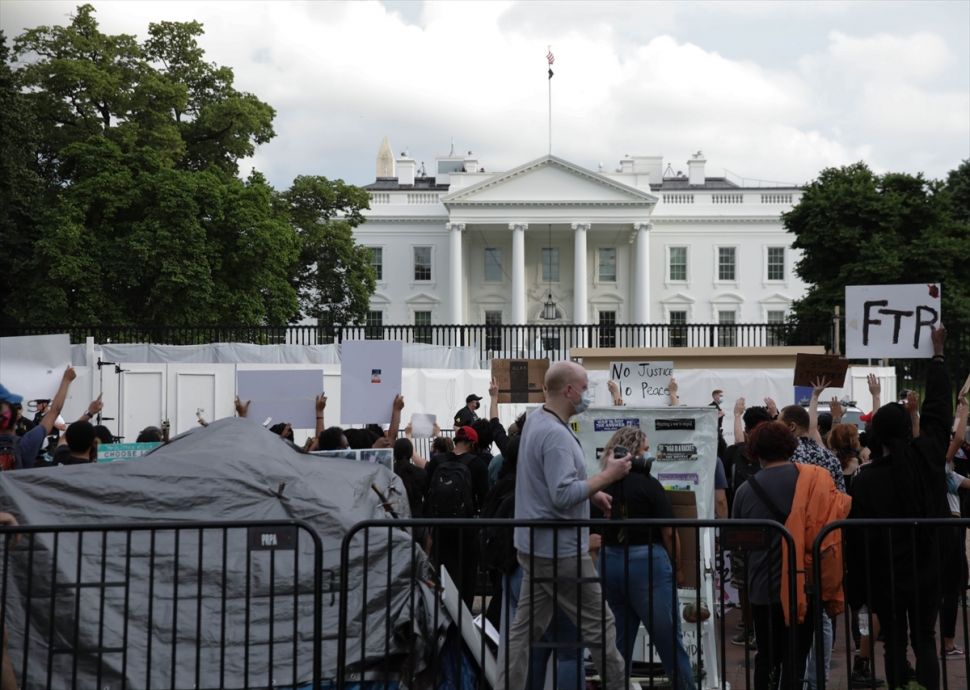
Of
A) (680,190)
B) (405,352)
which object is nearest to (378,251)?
(680,190)

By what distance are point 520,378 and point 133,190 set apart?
69.6ft

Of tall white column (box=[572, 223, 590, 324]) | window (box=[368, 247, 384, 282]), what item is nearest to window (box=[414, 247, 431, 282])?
window (box=[368, 247, 384, 282])

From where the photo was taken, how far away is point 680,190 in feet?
241

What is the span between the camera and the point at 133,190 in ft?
108

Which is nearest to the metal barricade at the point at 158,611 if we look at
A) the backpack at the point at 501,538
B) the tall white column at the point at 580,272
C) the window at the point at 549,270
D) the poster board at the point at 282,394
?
the backpack at the point at 501,538

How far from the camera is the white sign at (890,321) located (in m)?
9.25

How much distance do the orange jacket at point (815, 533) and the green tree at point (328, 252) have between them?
37123 mm

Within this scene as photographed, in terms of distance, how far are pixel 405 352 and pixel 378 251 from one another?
157ft

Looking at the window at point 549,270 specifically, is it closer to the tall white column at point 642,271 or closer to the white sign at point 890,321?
the tall white column at point 642,271

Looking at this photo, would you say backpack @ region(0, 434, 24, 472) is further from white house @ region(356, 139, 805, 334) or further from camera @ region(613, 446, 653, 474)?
white house @ region(356, 139, 805, 334)

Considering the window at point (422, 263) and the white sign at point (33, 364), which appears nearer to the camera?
the white sign at point (33, 364)

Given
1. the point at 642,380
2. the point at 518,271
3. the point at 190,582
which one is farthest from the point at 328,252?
the point at 190,582

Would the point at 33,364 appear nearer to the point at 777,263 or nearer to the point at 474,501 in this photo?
→ the point at 474,501

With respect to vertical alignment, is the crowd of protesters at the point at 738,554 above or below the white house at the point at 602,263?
below
